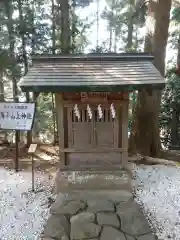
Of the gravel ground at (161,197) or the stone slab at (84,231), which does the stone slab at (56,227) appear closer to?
the stone slab at (84,231)

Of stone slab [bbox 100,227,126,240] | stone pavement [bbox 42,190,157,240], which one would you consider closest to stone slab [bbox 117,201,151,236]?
stone pavement [bbox 42,190,157,240]

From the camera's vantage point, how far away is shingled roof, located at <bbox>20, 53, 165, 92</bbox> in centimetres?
463

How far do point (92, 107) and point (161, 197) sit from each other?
2.30m

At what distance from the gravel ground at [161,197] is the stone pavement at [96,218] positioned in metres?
0.25

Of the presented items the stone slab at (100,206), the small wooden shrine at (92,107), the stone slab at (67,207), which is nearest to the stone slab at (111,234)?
the stone slab at (100,206)

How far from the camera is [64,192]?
5.34m

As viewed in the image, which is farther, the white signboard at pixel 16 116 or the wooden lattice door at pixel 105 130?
the white signboard at pixel 16 116

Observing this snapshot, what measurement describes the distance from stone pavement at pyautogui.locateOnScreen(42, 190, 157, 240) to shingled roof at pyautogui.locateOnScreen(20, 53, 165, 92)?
2.12 m

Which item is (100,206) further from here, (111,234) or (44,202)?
(44,202)

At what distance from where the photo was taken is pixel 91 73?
16.5 ft

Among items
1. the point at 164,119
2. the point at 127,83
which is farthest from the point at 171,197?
the point at 164,119

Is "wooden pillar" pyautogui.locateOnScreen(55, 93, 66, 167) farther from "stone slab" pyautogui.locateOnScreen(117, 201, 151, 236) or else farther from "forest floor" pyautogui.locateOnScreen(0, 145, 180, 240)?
"stone slab" pyautogui.locateOnScreen(117, 201, 151, 236)

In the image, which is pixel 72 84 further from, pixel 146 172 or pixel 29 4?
pixel 29 4

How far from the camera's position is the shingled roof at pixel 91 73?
463 cm
